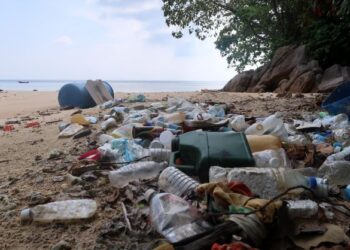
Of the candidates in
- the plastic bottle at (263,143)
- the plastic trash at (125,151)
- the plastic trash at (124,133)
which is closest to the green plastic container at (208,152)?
the plastic bottle at (263,143)

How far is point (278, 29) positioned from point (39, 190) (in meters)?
13.2

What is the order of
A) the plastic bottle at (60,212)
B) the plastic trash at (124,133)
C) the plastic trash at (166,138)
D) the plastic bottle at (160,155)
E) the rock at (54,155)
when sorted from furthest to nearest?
the plastic trash at (124,133)
the rock at (54,155)
the plastic trash at (166,138)
the plastic bottle at (160,155)
the plastic bottle at (60,212)

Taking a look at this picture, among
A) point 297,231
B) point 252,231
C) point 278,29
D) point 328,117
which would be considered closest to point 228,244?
point 252,231

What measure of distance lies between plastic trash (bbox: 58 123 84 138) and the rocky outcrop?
606 centimetres

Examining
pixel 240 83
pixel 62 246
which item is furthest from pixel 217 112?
pixel 240 83

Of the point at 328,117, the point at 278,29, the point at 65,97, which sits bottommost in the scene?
the point at 65,97

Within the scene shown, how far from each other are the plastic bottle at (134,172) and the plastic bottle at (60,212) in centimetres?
40

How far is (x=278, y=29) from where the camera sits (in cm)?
1403

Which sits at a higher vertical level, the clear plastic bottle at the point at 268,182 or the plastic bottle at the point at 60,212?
the clear plastic bottle at the point at 268,182

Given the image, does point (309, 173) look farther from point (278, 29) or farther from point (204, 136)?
point (278, 29)

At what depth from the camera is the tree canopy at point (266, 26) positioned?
1009 cm

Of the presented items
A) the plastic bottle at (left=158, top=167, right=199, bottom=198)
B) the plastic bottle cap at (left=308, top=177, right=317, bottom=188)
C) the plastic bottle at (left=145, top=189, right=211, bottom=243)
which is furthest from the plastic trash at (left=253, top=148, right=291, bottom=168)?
the plastic bottle at (left=145, top=189, right=211, bottom=243)

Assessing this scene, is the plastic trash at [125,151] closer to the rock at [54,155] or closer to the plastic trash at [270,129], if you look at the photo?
the rock at [54,155]

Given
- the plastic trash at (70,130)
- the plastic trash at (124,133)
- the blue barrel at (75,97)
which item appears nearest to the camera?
the plastic trash at (124,133)
